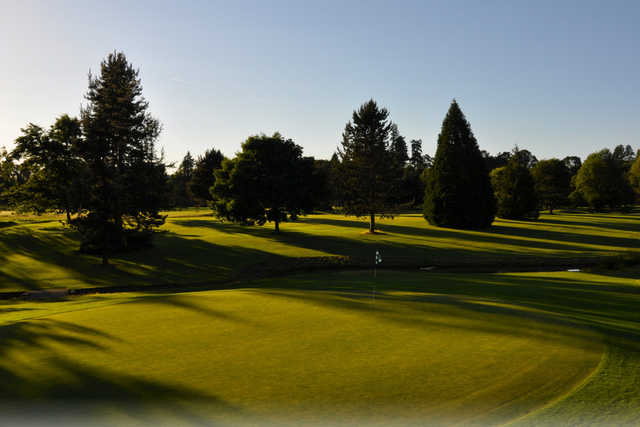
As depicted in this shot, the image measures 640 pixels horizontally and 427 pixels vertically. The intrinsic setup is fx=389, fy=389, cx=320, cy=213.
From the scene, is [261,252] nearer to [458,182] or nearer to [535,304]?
[535,304]

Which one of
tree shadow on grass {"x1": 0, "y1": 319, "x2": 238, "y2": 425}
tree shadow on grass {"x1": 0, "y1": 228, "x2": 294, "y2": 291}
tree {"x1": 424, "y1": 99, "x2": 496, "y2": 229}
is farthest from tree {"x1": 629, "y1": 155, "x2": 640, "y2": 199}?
tree shadow on grass {"x1": 0, "y1": 319, "x2": 238, "y2": 425}

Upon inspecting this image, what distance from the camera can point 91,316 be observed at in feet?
44.9

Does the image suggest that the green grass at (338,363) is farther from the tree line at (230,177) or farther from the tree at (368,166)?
the tree at (368,166)

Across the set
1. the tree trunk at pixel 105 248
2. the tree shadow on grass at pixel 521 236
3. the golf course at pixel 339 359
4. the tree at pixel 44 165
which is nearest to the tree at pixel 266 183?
the tree shadow on grass at pixel 521 236

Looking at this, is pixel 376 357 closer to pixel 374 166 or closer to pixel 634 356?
pixel 634 356

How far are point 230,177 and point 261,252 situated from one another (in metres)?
14.6

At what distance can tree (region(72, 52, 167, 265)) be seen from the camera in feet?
112

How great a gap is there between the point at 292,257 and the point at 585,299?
24.7 m

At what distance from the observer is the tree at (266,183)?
156ft

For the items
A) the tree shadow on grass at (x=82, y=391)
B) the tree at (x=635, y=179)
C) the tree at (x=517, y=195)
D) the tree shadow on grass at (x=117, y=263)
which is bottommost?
the tree shadow on grass at (x=117, y=263)

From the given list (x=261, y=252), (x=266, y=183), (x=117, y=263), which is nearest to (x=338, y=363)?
(x=261, y=252)

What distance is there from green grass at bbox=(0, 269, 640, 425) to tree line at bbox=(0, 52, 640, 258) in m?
23.4

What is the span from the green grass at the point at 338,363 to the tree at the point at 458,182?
43.5 metres

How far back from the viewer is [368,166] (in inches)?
2104
